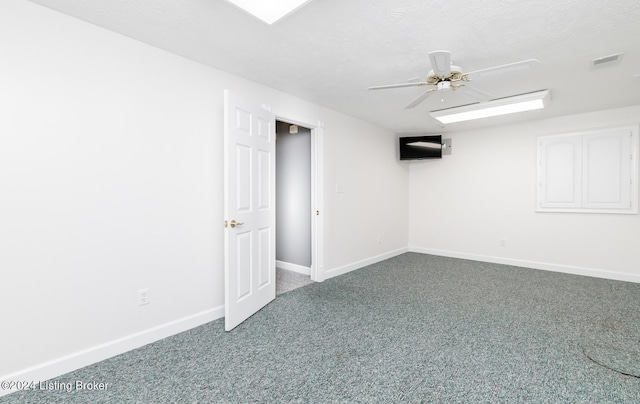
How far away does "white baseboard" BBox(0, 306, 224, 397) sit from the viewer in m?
1.84

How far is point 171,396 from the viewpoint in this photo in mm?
1715

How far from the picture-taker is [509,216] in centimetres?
493

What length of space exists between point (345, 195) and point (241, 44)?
8.54 feet

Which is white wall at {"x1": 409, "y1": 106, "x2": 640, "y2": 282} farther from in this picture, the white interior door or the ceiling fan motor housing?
the white interior door

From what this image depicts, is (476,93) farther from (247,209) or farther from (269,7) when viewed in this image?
(247,209)

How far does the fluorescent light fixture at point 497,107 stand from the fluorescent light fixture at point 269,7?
9.50 feet

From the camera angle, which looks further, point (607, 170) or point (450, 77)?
point (607, 170)

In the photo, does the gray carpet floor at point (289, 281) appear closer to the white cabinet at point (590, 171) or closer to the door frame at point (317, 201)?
the door frame at point (317, 201)

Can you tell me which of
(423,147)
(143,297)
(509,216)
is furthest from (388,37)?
(509,216)

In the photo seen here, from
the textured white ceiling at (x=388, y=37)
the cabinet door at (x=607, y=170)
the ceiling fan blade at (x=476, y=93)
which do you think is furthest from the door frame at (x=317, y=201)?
the cabinet door at (x=607, y=170)

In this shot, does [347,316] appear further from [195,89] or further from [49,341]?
[195,89]

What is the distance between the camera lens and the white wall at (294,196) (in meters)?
4.45

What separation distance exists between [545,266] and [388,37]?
4.52 m

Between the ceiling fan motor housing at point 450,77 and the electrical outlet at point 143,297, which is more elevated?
the ceiling fan motor housing at point 450,77
